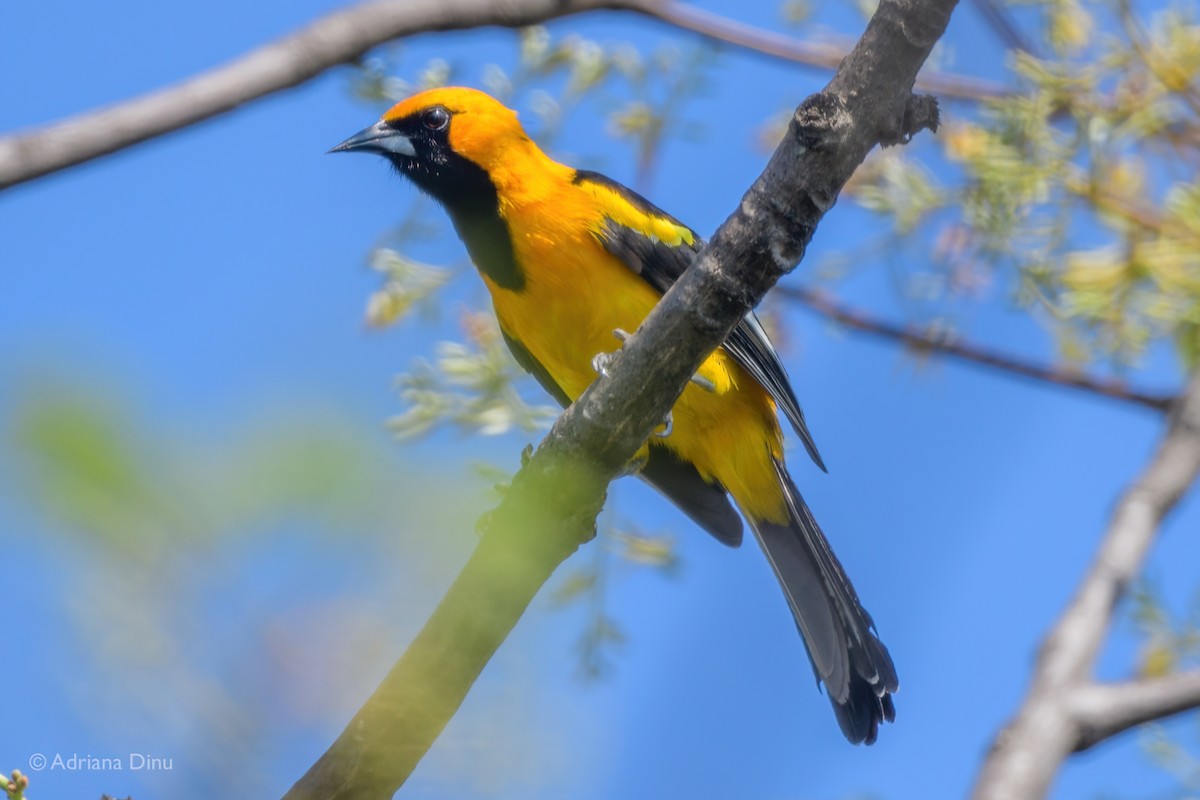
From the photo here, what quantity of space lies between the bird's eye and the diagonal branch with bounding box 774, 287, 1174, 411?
1410 millimetres

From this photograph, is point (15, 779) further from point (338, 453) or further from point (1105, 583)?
point (1105, 583)

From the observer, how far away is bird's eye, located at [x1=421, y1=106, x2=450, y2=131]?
14.5 feet

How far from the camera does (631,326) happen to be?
3.88 m

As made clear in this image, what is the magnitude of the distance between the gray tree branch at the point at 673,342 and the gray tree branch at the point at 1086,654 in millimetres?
1590

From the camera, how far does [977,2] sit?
404cm

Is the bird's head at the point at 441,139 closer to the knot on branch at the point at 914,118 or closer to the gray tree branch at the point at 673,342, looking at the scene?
the gray tree branch at the point at 673,342

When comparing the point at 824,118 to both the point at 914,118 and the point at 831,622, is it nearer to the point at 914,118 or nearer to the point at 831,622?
the point at 914,118

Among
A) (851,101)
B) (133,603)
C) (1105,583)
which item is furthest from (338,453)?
(1105,583)

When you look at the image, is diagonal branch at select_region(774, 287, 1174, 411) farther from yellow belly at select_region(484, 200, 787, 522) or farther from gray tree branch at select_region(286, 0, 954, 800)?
gray tree branch at select_region(286, 0, 954, 800)

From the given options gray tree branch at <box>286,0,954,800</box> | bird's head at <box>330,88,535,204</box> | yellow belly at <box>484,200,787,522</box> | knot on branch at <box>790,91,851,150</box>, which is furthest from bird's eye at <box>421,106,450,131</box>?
knot on branch at <box>790,91,851,150</box>

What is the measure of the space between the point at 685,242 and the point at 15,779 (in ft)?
9.84

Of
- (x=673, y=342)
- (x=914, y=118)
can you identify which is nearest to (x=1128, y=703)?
(x=673, y=342)

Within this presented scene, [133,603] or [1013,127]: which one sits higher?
[1013,127]

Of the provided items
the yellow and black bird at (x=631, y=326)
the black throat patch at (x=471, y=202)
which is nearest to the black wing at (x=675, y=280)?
the yellow and black bird at (x=631, y=326)
